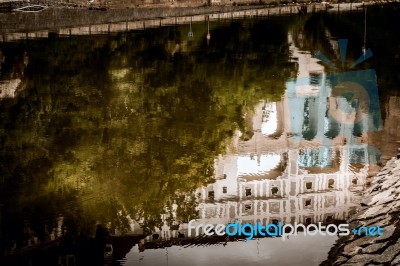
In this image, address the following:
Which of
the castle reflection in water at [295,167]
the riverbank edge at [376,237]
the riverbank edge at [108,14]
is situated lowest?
the riverbank edge at [376,237]

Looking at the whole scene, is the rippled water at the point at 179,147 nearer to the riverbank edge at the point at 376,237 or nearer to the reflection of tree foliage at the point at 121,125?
the reflection of tree foliage at the point at 121,125

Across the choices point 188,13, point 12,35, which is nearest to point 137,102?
point 12,35

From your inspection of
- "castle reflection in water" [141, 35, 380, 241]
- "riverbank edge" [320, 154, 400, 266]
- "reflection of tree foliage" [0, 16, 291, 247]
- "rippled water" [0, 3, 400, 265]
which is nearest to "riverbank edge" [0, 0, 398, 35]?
"reflection of tree foliage" [0, 16, 291, 247]

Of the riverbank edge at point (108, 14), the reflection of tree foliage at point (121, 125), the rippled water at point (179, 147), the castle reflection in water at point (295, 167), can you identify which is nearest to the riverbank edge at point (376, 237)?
the rippled water at point (179, 147)

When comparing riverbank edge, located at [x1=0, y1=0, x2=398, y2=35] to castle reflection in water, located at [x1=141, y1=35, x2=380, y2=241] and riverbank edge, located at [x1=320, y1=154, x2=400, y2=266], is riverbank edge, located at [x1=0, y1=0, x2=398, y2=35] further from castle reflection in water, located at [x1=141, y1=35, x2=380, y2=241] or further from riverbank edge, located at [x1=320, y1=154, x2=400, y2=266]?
riverbank edge, located at [x1=320, y1=154, x2=400, y2=266]

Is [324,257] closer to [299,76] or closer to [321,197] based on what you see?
[321,197]
